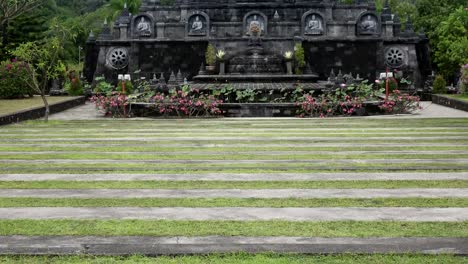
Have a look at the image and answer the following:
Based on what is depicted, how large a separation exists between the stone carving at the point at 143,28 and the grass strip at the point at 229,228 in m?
38.8

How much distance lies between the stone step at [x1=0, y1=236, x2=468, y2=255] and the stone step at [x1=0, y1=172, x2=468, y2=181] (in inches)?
144

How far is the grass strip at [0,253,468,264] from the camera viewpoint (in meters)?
6.46

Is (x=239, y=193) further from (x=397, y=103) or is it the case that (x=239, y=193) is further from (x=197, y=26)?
(x=197, y=26)

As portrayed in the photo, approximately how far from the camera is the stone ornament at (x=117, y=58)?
153ft

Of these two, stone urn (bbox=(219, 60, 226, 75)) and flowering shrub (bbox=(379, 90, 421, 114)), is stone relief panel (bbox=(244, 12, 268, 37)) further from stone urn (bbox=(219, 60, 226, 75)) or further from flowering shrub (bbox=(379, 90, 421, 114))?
flowering shrub (bbox=(379, 90, 421, 114))

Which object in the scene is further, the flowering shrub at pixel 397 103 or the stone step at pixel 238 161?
the flowering shrub at pixel 397 103

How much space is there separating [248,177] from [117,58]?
122 ft

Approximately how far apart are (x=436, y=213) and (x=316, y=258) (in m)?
2.52

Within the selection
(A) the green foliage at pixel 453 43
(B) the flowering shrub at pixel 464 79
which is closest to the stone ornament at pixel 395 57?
(A) the green foliage at pixel 453 43

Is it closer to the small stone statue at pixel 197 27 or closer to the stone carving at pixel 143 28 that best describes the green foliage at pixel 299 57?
the small stone statue at pixel 197 27

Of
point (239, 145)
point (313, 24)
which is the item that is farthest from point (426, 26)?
point (239, 145)

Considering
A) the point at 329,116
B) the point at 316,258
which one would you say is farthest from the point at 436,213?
the point at 329,116

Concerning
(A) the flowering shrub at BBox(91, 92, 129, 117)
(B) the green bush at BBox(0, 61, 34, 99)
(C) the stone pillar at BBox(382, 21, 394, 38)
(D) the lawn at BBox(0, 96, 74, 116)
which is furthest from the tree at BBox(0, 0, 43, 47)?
(C) the stone pillar at BBox(382, 21, 394, 38)

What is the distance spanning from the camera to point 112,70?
4688 cm
